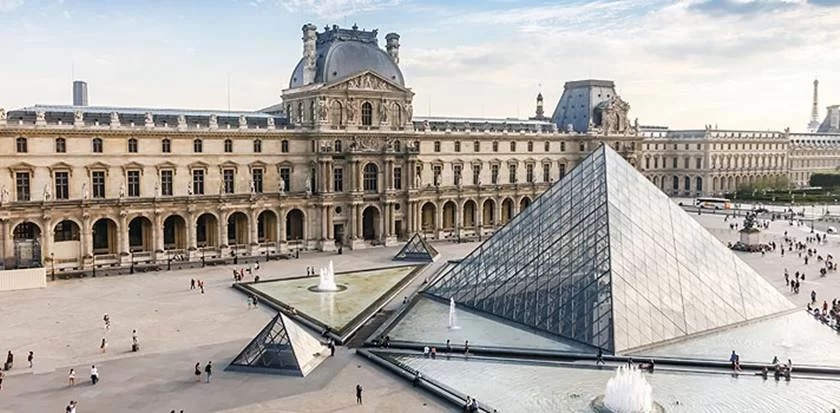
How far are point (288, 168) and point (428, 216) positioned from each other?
44.6ft

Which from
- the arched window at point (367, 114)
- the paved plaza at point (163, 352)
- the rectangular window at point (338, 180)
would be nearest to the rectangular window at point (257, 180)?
the rectangular window at point (338, 180)

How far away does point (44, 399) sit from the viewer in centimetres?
2295

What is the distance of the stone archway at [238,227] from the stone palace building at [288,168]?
0.40ft

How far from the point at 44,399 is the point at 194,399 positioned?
4556 mm

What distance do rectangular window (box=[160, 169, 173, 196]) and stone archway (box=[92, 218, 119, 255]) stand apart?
360 cm

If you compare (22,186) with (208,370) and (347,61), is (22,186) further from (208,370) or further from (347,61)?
(208,370)

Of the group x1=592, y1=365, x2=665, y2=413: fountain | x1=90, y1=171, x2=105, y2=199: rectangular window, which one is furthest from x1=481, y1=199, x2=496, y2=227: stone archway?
x1=592, y1=365, x2=665, y2=413: fountain

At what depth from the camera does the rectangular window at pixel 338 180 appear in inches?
2153

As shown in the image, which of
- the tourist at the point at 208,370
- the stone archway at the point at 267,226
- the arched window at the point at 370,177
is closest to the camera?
the tourist at the point at 208,370

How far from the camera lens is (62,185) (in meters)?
44.8

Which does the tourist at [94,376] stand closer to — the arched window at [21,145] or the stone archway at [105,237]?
the stone archway at [105,237]

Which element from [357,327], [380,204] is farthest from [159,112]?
[357,327]

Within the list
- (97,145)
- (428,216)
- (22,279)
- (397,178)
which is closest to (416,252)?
(397,178)

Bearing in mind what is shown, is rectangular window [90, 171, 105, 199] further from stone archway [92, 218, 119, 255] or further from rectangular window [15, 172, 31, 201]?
rectangular window [15, 172, 31, 201]
